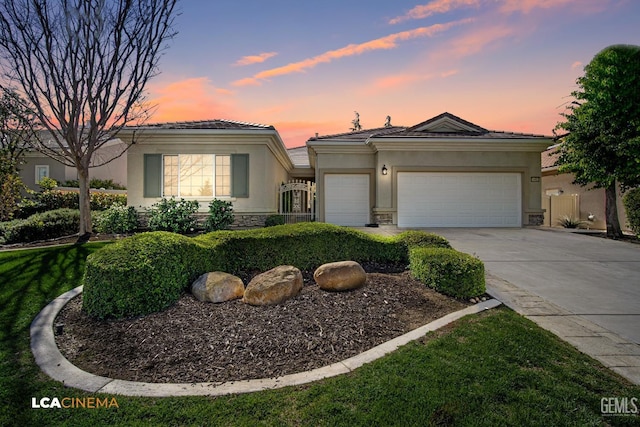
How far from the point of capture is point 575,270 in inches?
255

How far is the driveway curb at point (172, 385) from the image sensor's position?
264 centimetres

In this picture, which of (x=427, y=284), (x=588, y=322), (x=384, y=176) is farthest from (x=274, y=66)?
(x=588, y=322)

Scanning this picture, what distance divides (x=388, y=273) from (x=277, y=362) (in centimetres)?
288

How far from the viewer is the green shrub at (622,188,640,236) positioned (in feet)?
35.1

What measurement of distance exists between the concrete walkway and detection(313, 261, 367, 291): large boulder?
1971mm

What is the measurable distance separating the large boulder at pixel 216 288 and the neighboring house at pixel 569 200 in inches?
550

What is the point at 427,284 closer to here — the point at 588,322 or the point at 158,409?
the point at 588,322

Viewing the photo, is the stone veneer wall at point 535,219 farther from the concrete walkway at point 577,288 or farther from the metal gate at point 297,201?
the metal gate at point 297,201

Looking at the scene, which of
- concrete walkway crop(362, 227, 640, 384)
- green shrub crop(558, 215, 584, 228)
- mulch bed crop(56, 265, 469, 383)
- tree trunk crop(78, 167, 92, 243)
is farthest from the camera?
green shrub crop(558, 215, 584, 228)

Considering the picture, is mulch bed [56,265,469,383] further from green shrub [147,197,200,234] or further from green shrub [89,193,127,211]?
green shrub [89,193,127,211]

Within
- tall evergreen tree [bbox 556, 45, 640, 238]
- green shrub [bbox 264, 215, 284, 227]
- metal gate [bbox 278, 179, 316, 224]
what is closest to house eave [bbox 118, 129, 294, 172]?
green shrub [bbox 264, 215, 284, 227]

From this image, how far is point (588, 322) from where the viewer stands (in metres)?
4.01

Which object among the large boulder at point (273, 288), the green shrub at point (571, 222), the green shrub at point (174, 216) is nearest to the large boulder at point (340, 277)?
the large boulder at point (273, 288)

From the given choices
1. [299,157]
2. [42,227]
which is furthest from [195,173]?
[299,157]
